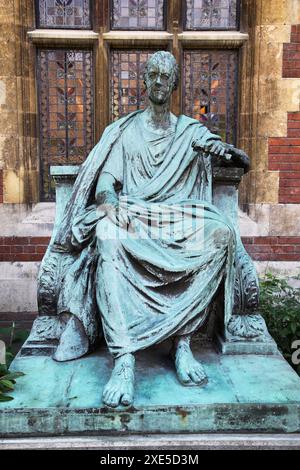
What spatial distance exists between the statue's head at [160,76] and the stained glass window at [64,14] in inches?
108

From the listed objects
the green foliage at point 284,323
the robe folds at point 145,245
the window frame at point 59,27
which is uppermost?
the window frame at point 59,27

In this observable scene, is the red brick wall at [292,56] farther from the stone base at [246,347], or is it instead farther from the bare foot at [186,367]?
the bare foot at [186,367]

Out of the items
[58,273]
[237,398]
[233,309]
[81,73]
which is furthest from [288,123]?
[237,398]

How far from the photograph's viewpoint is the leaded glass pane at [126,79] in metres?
5.90

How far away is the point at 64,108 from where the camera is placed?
5957 mm

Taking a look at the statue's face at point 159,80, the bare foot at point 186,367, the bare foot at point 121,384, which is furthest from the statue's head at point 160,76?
the bare foot at point 121,384

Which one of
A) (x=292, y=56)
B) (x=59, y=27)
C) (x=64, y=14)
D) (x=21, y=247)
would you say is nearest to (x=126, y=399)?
(x=21, y=247)

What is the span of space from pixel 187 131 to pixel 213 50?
264cm

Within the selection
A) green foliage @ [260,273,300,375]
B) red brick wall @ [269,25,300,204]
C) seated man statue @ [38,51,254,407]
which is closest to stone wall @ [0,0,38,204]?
seated man statue @ [38,51,254,407]

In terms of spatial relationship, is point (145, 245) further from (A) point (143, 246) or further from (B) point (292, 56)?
(B) point (292, 56)

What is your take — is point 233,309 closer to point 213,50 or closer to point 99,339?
point 99,339

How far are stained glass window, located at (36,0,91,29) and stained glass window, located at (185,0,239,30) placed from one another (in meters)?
1.07

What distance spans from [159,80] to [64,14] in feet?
9.62

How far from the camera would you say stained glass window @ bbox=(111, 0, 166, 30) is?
230 inches
